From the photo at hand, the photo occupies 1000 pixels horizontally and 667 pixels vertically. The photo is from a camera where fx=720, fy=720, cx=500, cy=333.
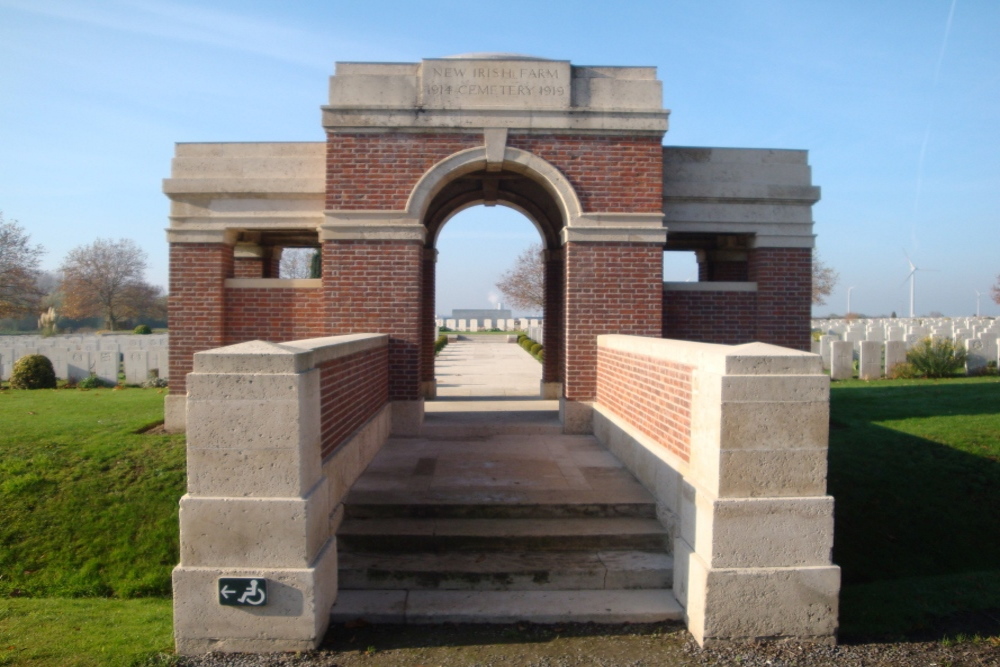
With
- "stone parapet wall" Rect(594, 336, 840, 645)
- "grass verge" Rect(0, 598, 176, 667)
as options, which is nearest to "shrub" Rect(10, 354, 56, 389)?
"grass verge" Rect(0, 598, 176, 667)

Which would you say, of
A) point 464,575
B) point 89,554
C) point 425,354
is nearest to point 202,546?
point 464,575

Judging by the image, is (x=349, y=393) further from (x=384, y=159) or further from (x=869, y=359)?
(x=869, y=359)

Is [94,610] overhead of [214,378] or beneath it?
beneath

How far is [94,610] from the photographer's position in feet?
17.4

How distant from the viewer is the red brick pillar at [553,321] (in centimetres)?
1136

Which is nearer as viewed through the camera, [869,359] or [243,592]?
[243,592]

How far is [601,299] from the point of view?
8.88 m

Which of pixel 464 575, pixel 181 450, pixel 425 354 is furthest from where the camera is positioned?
pixel 425 354

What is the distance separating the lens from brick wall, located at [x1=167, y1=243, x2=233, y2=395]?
9469mm

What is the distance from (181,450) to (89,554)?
206 cm

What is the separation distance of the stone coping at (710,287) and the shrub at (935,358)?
942cm

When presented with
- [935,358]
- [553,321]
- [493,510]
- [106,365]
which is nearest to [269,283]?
[553,321]

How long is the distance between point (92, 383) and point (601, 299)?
Result: 12.9 metres

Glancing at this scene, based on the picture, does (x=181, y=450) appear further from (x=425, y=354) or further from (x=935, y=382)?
(x=935, y=382)
